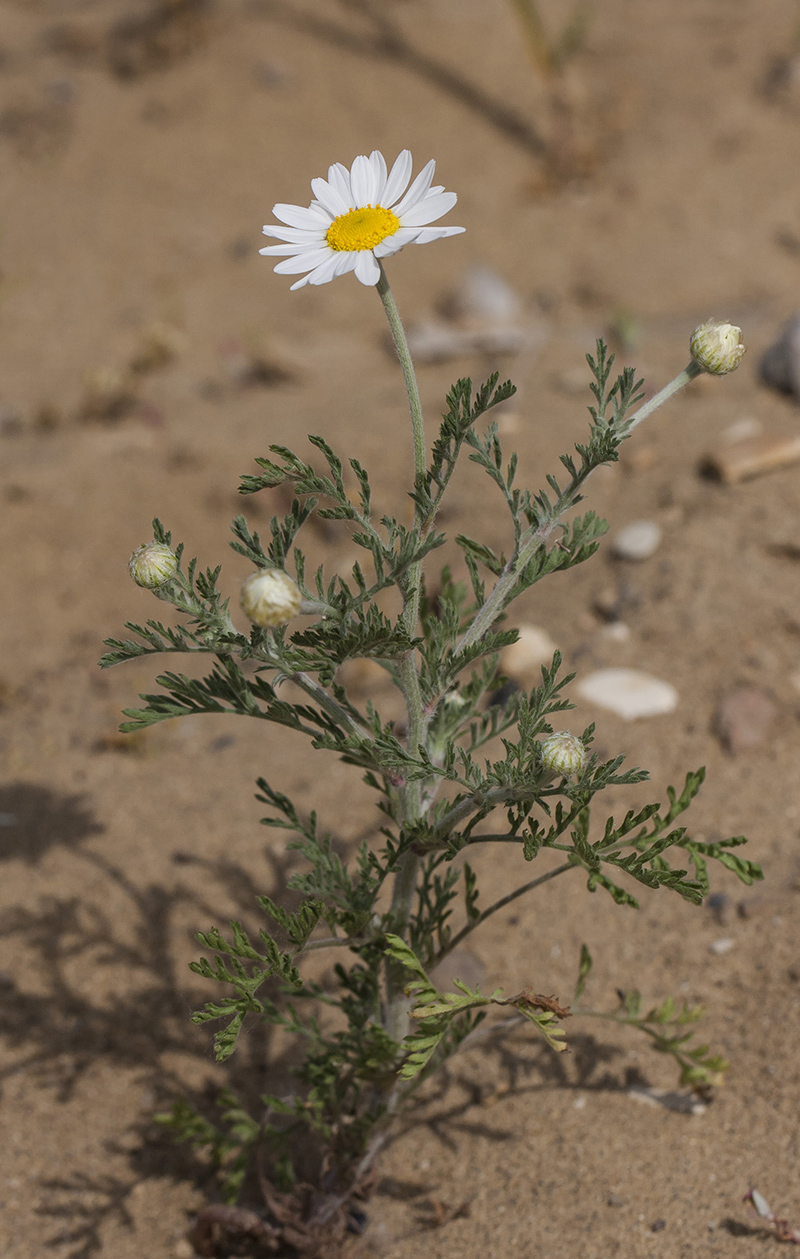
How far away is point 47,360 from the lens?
5.29 metres

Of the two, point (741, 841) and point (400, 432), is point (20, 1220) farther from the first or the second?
point (400, 432)

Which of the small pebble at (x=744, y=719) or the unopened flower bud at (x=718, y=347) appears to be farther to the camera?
the small pebble at (x=744, y=719)

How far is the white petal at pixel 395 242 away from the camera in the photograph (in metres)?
1.35

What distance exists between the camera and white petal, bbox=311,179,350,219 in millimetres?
1509

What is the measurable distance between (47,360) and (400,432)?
2111mm

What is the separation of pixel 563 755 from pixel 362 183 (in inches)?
34.2

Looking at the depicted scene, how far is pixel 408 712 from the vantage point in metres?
1.57

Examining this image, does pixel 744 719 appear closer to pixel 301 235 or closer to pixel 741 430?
pixel 741 430

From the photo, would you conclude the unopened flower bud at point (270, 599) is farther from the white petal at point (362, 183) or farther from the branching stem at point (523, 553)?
the white petal at point (362, 183)

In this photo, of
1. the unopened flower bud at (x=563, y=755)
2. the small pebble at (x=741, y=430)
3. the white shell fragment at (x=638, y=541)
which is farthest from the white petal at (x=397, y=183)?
the small pebble at (x=741, y=430)

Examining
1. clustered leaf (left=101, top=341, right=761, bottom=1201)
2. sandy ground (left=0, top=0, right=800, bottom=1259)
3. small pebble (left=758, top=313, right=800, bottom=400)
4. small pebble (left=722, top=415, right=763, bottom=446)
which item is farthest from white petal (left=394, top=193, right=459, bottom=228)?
small pebble (left=758, top=313, right=800, bottom=400)

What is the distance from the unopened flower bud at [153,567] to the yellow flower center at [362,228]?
48cm

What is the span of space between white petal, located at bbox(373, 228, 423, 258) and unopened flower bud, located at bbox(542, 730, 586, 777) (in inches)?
26.1

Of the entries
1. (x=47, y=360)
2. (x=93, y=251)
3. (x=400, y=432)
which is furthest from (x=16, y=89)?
(x=400, y=432)
